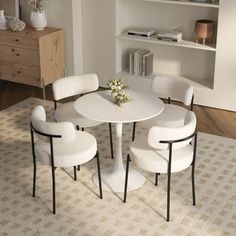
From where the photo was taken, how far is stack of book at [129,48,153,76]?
5980mm

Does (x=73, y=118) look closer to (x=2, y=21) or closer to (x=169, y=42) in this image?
(x=169, y=42)

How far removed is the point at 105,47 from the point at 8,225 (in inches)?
120

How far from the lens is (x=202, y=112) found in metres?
5.55

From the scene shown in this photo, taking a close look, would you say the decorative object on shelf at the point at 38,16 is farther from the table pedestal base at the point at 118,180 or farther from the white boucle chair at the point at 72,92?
the table pedestal base at the point at 118,180

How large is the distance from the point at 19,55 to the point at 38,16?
0.51 metres

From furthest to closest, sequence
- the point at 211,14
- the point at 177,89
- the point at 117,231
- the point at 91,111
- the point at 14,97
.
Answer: the point at 14,97
the point at 211,14
the point at 177,89
the point at 91,111
the point at 117,231

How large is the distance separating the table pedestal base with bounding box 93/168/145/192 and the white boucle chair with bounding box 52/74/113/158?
46cm

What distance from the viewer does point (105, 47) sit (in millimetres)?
6055

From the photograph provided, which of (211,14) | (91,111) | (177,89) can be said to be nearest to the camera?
(91,111)

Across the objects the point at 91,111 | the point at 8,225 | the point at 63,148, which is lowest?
the point at 8,225

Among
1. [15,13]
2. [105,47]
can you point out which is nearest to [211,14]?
[105,47]

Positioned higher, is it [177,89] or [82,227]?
[177,89]

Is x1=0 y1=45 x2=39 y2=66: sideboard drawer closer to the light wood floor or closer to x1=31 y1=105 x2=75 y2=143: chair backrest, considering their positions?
the light wood floor

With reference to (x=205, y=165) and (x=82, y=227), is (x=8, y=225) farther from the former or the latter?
(x=205, y=165)
